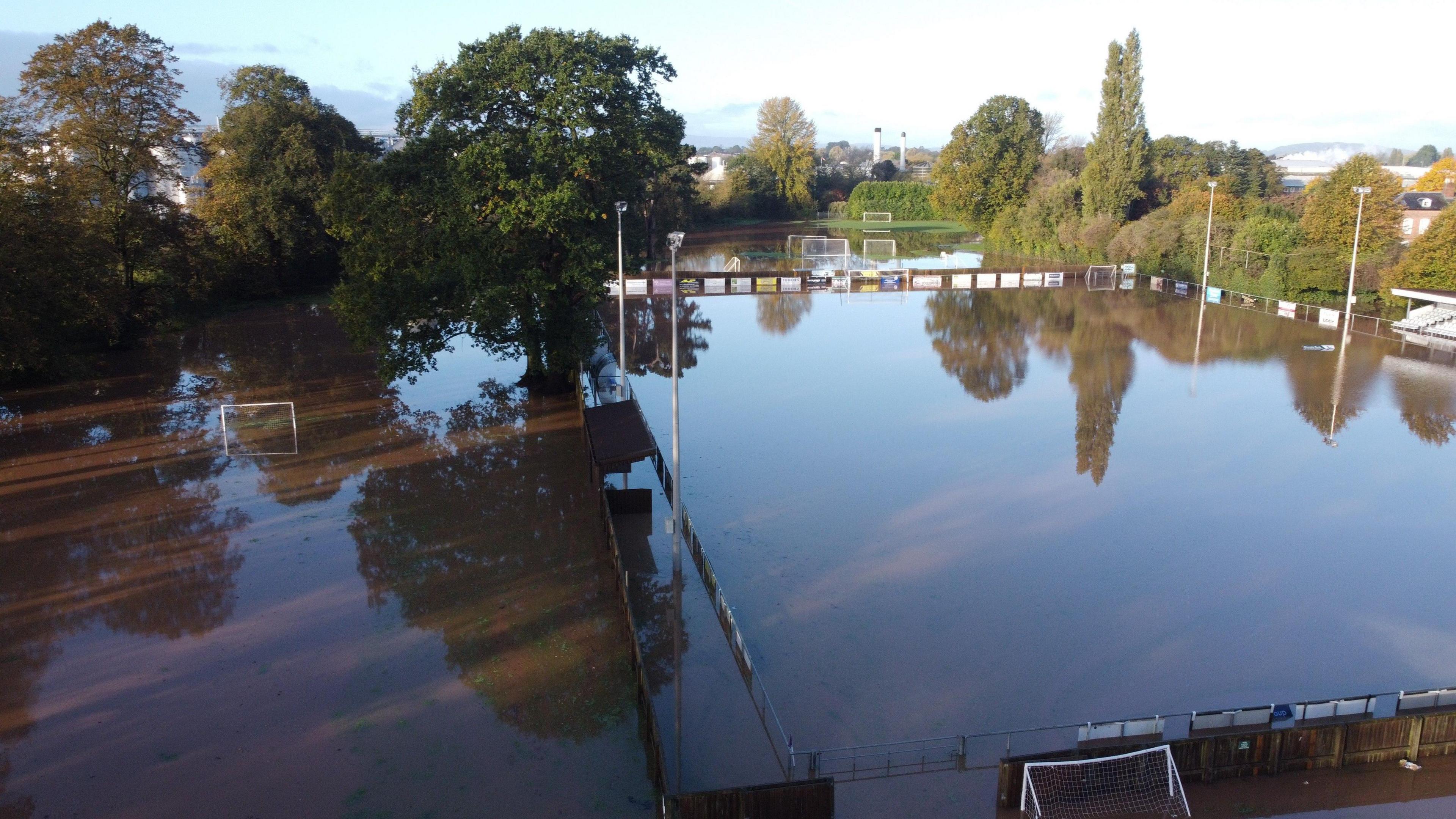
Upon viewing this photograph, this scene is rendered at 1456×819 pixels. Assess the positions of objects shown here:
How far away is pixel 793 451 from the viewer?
78.5 ft

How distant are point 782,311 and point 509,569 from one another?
32911mm

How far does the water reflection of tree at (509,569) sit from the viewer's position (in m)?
13.1

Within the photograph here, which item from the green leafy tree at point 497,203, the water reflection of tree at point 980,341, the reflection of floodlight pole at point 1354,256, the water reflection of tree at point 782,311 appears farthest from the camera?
the water reflection of tree at point 782,311

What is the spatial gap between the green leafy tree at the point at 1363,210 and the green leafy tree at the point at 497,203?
36.1 meters

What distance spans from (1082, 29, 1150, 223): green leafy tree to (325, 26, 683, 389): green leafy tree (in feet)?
→ 136

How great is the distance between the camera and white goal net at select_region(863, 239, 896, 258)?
76.4 m

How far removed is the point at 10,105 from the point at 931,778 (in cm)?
3861

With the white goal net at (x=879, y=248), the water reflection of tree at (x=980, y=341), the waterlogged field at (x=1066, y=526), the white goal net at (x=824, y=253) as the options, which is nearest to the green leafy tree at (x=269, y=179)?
the waterlogged field at (x=1066, y=526)

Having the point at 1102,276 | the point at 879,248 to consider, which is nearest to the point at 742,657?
the point at 1102,276

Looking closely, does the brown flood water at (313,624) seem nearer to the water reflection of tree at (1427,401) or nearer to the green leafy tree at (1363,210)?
the water reflection of tree at (1427,401)

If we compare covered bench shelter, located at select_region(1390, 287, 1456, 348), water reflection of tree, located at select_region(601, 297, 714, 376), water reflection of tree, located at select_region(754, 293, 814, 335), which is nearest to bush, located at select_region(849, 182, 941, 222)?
water reflection of tree, located at select_region(754, 293, 814, 335)

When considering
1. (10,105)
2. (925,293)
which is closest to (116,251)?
(10,105)

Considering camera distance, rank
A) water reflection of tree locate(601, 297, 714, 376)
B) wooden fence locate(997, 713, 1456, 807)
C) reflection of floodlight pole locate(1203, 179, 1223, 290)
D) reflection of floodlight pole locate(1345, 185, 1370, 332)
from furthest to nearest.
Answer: reflection of floodlight pole locate(1203, 179, 1223, 290) < reflection of floodlight pole locate(1345, 185, 1370, 332) < water reflection of tree locate(601, 297, 714, 376) < wooden fence locate(997, 713, 1456, 807)

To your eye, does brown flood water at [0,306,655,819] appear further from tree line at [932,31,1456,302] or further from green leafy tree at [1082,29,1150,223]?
green leafy tree at [1082,29,1150,223]
